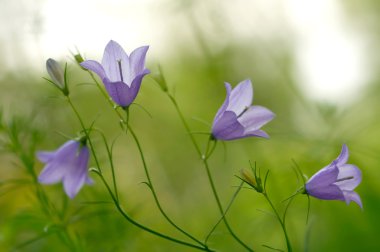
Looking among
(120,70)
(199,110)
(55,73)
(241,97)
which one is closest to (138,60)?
(120,70)

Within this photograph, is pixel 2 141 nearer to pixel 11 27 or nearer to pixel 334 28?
pixel 11 27

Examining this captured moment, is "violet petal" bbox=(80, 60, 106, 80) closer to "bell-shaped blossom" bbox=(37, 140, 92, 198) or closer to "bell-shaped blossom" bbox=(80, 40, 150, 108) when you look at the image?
"bell-shaped blossom" bbox=(80, 40, 150, 108)

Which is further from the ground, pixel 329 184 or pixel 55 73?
pixel 55 73

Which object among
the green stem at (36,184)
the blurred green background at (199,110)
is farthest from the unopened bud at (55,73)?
the green stem at (36,184)

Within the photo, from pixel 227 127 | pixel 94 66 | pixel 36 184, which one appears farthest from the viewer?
pixel 36 184

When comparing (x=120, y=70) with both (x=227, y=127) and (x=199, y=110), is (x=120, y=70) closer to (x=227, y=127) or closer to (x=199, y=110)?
(x=227, y=127)

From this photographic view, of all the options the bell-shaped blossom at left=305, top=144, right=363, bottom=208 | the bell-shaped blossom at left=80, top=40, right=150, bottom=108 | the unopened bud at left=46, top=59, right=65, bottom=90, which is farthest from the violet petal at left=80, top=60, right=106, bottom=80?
the bell-shaped blossom at left=305, top=144, right=363, bottom=208

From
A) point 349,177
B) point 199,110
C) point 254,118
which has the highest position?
point 254,118
